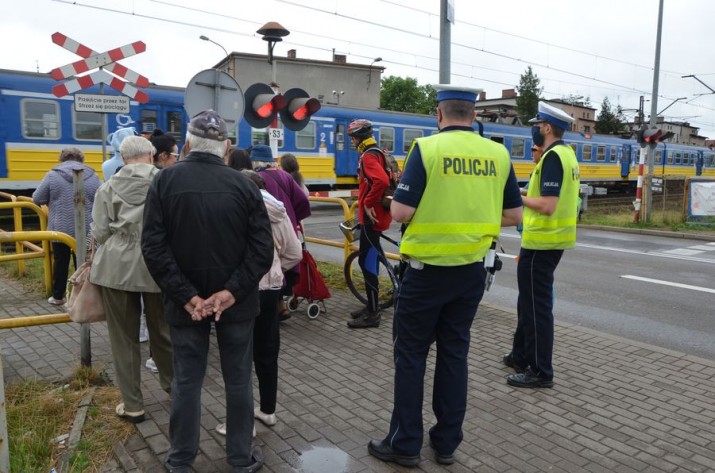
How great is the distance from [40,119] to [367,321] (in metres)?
12.1

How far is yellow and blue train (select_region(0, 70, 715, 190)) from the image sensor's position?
1398 cm

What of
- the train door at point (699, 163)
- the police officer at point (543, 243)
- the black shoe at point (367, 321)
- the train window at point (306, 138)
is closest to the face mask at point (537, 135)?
the police officer at point (543, 243)

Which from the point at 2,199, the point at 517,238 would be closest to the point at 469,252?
the point at 517,238

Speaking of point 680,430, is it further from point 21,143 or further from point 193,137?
point 21,143

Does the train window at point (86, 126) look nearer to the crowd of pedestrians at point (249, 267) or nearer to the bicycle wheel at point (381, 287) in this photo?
the bicycle wheel at point (381, 287)

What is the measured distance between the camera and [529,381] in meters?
4.41

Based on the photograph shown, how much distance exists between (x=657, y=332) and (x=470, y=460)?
405cm

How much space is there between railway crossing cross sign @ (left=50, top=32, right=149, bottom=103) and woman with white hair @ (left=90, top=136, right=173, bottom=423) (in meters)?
3.37

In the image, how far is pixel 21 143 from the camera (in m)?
14.0

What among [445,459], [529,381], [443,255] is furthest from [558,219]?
[445,459]

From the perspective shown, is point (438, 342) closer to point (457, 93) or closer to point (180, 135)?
point (457, 93)

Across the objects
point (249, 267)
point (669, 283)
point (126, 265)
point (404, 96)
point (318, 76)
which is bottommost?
point (669, 283)

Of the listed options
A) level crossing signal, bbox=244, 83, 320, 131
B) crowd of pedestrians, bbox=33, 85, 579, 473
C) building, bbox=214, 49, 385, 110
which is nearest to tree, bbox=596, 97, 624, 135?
building, bbox=214, 49, 385, 110

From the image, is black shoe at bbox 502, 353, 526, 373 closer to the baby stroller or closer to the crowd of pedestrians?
the crowd of pedestrians
